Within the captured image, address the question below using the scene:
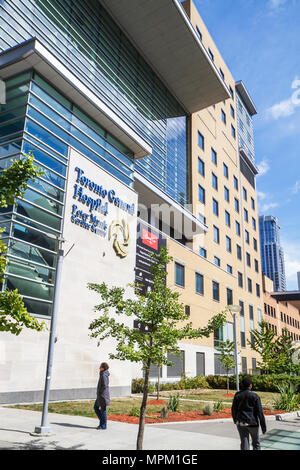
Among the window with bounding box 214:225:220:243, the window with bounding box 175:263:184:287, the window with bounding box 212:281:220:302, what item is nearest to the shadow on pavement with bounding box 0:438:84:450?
the window with bounding box 175:263:184:287

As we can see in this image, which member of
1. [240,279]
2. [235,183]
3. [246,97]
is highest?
[246,97]

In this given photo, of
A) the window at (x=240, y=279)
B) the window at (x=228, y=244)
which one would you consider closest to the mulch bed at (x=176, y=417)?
the window at (x=228, y=244)

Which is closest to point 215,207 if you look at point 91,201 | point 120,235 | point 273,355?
point 273,355

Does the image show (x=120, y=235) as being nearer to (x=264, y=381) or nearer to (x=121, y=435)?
(x=264, y=381)

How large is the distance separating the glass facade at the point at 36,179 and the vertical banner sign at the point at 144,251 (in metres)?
8.30

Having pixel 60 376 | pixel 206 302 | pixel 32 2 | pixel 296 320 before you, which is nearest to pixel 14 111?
pixel 32 2

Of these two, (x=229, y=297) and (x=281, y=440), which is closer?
(x=281, y=440)

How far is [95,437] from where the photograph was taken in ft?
31.8

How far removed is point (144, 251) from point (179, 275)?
26.9 ft

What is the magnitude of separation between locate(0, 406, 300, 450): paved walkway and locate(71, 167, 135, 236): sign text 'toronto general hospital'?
10462 mm

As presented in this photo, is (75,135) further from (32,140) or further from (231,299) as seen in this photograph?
(231,299)

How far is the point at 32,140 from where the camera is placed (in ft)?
62.2

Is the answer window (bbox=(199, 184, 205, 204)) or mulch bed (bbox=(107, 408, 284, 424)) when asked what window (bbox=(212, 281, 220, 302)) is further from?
mulch bed (bbox=(107, 408, 284, 424))
